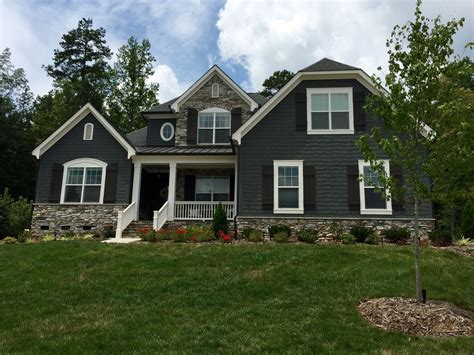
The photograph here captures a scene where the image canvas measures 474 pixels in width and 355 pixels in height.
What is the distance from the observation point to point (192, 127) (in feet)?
62.4

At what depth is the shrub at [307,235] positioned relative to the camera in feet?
43.3

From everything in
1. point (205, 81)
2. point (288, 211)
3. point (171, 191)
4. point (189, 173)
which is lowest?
point (288, 211)

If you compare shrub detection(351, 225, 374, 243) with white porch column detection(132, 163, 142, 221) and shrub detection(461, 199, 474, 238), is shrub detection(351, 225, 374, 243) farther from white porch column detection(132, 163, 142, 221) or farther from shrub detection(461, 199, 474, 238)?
white porch column detection(132, 163, 142, 221)

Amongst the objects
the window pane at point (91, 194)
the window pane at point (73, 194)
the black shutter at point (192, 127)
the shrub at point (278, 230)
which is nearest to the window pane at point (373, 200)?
the shrub at point (278, 230)

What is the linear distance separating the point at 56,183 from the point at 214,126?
7.78 meters

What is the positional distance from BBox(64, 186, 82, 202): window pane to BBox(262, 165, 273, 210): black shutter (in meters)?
8.45

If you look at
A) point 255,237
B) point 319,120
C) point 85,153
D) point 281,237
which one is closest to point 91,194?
point 85,153

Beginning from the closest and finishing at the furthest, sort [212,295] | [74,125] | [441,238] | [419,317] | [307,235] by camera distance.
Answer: [419,317]
[212,295]
[441,238]
[307,235]
[74,125]

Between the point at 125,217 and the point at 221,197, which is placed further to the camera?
the point at 221,197

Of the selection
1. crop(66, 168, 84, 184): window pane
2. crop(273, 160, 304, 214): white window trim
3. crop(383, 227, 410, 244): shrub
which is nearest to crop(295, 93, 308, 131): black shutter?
crop(273, 160, 304, 214): white window trim

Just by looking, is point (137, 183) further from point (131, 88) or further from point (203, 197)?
point (131, 88)

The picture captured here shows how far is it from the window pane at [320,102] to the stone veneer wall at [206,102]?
414cm

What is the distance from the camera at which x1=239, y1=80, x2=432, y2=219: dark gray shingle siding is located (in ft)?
49.5

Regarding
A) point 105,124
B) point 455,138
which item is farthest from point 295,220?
point 105,124
